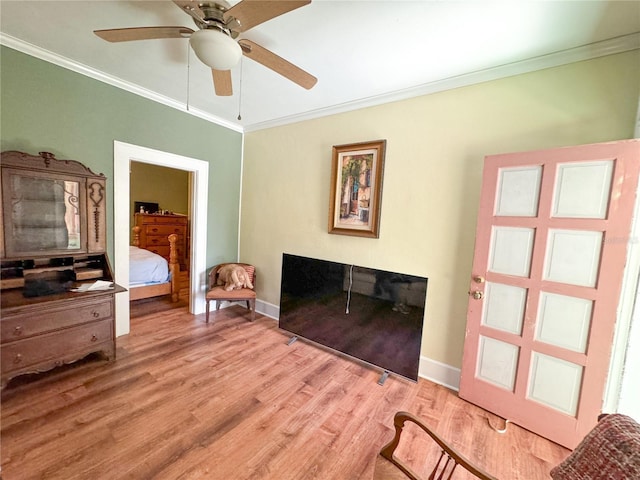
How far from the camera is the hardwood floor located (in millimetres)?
1386

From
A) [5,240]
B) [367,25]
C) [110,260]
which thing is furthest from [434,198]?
[5,240]

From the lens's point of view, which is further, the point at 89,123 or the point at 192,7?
the point at 89,123

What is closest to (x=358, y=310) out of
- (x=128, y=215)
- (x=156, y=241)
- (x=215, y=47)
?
(x=215, y=47)

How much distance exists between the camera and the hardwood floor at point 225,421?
1.39 meters

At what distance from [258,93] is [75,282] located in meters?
2.41

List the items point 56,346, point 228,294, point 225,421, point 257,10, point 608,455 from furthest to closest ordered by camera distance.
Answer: point 228,294
point 56,346
point 225,421
point 257,10
point 608,455

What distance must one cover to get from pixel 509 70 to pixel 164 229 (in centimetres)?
571

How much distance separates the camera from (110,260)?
2555 mm

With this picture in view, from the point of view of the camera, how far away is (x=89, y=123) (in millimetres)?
2346

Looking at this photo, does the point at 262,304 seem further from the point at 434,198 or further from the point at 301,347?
the point at 434,198

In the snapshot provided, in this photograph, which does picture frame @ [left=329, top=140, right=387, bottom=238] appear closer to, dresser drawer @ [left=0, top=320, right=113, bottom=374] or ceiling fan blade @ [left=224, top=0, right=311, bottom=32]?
ceiling fan blade @ [left=224, top=0, right=311, bottom=32]

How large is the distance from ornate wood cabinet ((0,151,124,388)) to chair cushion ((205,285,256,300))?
993 millimetres

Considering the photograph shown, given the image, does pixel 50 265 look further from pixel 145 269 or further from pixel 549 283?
pixel 549 283

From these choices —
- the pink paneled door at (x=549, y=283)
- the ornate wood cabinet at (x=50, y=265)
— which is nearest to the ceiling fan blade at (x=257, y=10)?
the pink paneled door at (x=549, y=283)
